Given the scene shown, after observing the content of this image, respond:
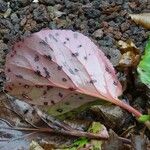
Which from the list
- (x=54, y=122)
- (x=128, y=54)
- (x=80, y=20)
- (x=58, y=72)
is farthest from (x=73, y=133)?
(x=80, y=20)

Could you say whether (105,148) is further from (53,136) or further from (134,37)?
(134,37)

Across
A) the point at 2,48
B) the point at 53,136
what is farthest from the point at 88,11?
the point at 53,136

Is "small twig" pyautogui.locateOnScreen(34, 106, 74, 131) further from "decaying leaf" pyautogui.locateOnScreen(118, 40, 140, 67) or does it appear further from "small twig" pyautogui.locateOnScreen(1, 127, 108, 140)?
"decaying leaf" pyautogui.locateOnScreen(118, 40, 140, 67)

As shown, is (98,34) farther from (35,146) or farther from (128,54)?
(35,146)

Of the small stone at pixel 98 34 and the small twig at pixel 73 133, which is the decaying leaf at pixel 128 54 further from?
the small twig at pixel 73 133

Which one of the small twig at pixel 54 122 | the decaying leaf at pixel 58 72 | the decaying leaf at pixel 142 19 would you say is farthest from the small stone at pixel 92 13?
the small twig at pixel 54 122

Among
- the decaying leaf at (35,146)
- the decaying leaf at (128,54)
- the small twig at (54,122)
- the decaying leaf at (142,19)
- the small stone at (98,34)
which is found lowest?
the decaying leaf at (35,146)
